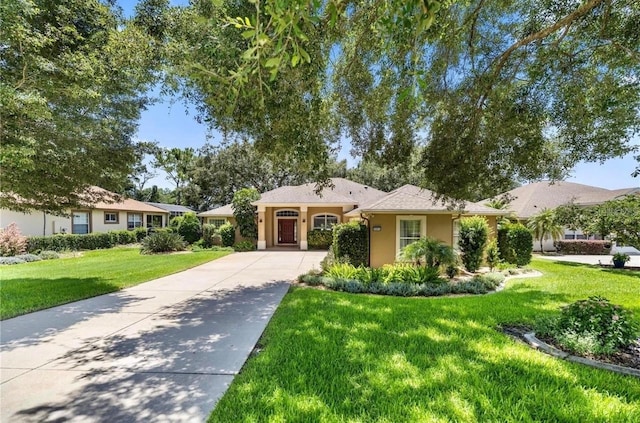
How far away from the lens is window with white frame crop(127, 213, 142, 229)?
28.3m

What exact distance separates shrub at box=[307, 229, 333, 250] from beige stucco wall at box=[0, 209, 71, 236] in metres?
14.9

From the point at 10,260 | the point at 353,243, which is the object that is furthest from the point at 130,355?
the point at 10,260

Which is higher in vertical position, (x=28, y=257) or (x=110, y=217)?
(x=110, y=217)

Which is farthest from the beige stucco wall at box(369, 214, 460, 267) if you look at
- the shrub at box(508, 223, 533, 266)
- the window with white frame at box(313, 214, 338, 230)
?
the window with white frame at box(313, 214, 338, 230)

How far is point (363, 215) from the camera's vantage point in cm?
1293

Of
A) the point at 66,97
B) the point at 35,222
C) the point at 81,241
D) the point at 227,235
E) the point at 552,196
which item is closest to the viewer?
the point at 66,97

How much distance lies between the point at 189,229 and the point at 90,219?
7.22 m

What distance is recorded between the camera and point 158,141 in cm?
906

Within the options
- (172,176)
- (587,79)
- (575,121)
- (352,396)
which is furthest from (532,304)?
(172,176)

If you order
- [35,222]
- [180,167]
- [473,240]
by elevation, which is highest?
[180,167]

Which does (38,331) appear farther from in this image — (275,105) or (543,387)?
(543,387)

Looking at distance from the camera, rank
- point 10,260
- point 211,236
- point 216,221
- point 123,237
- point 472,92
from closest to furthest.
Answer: point 472,92, point 10,260, point 211,236, point 123,237, point 216,221

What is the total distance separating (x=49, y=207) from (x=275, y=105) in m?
6.89

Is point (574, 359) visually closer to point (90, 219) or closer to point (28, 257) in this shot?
point (28, 257)
